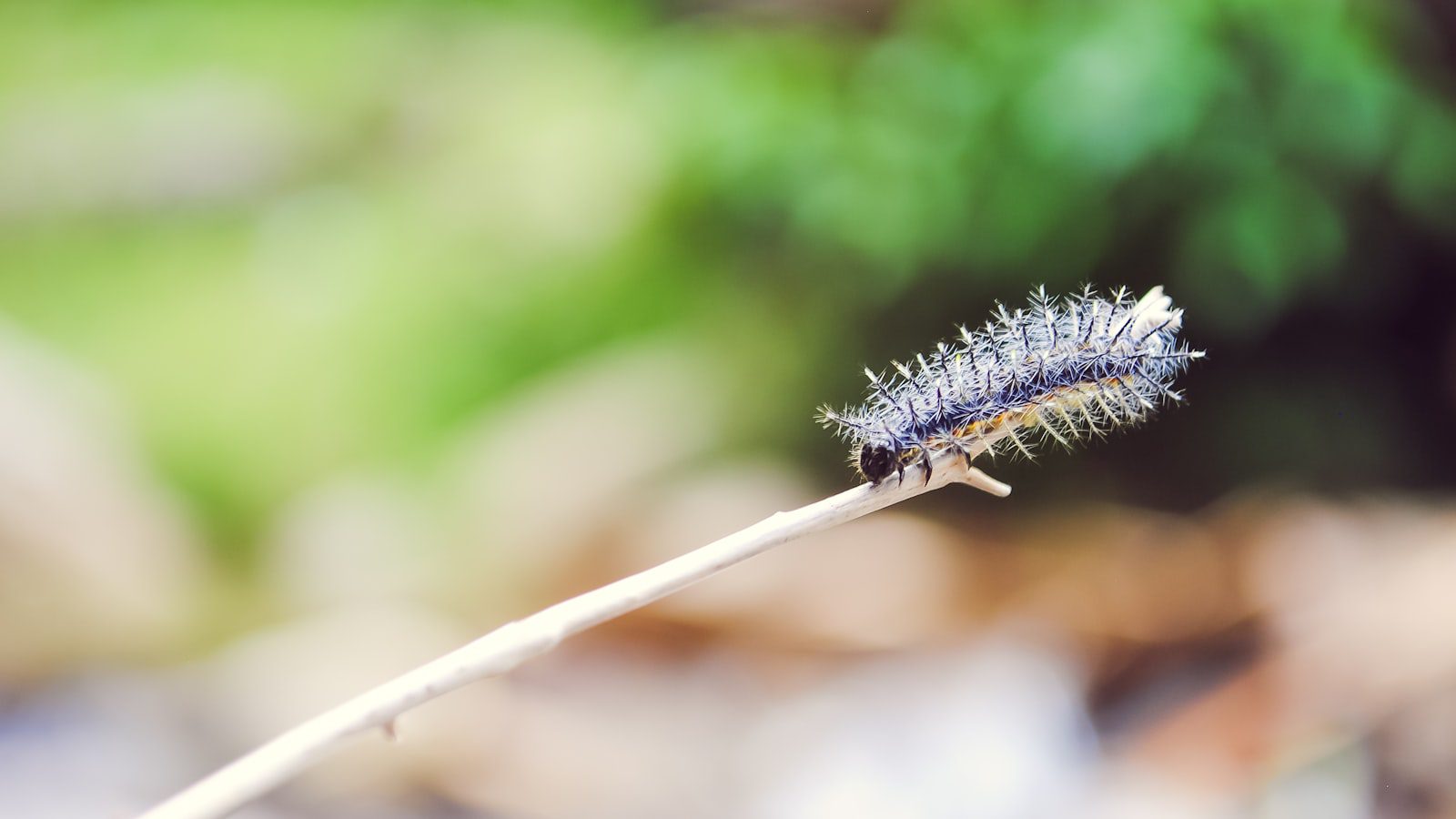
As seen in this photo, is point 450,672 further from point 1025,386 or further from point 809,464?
point 809,464

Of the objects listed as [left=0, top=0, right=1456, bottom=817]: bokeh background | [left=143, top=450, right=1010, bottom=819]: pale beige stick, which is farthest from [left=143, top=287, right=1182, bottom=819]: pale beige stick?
[left=0, top=0, right=1456, bottom=817]: bokeh background

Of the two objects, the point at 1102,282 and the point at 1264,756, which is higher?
the point at 1102,282

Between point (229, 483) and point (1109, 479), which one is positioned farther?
point (229, 483)

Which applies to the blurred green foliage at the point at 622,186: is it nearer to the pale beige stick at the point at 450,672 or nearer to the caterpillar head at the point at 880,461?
the caterpillar head at the point at 880,461

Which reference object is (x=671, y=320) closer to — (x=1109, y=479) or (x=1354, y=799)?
(x=1109, y=479)

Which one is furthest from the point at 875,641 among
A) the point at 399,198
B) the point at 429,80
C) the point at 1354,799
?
the point at 429,80

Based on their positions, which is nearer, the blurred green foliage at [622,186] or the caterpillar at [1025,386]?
the caterpillar at [1025,386]

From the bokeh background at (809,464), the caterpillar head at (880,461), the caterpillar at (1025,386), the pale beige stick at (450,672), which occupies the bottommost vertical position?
the pale beige stick at (450,672)

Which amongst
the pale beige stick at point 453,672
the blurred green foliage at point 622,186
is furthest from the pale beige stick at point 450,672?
the blurred green foliage at point 622,186
